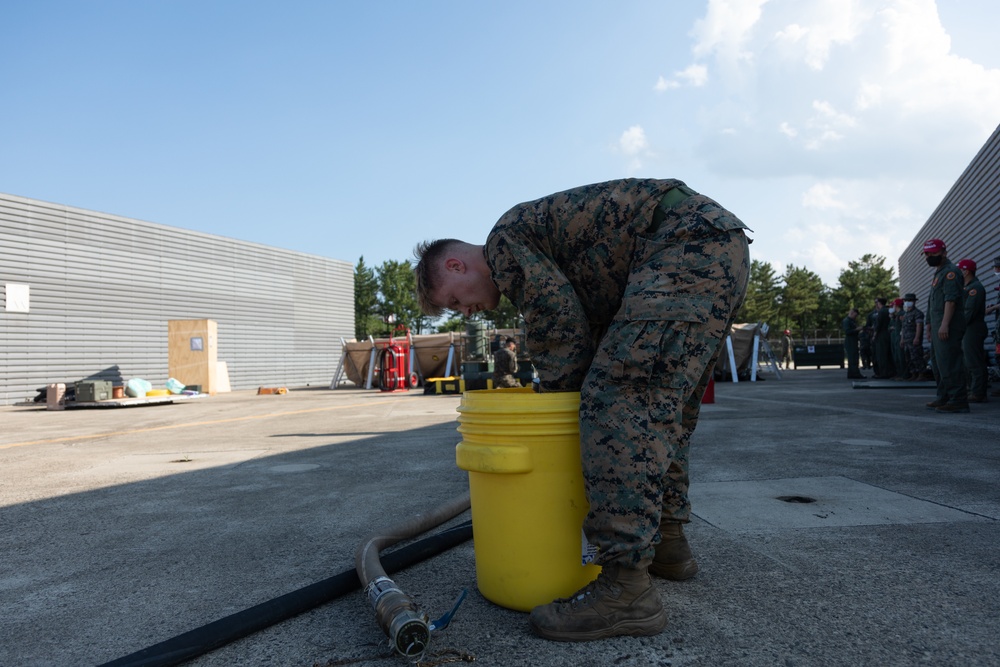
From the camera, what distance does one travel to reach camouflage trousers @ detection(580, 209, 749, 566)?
1.68m

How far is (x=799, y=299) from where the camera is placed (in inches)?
2156

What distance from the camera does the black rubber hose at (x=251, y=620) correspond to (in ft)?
5.05

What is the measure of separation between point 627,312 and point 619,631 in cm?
86

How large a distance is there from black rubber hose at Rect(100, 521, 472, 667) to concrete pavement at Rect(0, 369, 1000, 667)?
0.03 m

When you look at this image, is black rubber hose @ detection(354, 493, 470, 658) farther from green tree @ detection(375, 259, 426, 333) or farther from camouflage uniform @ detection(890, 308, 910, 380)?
green tree @ detection(375, 259, 426, 333)

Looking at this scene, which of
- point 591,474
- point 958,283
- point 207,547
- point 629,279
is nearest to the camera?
point 591,474

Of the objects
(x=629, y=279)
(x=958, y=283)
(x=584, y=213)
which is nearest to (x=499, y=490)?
(x=629, y=279)

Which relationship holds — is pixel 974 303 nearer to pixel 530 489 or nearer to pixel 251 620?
pixel 530 489

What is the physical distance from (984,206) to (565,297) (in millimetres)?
14165

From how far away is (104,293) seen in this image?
66.0 ft

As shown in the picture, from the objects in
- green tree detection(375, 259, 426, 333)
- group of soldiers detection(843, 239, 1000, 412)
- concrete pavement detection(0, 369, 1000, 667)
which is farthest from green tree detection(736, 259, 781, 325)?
concrete pavement detection(0, 369, 1000, 667)

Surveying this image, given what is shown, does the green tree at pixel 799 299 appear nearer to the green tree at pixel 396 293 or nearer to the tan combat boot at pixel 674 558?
the green tree at pixel 396 293

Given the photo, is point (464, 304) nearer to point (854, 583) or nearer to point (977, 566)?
point (854, 583)

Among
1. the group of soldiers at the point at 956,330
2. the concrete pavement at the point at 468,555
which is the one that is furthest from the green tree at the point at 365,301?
the concrete pavement at the point at 468,555
